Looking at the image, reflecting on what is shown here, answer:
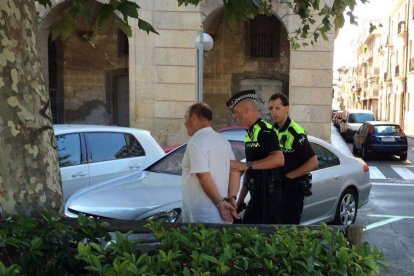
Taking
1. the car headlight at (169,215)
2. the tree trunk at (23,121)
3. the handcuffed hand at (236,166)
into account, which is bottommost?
the car headlight at (169,215)

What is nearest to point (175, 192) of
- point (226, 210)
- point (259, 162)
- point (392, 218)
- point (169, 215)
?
point (169, 215)

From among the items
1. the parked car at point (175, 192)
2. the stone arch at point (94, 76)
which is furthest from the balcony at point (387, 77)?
the parked car at point (175, 192)

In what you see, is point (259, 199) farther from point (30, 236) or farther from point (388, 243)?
point (388, 243)

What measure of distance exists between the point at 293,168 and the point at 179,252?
249 centimetres

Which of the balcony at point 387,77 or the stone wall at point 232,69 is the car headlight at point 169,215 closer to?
the stone wall at point 232,69

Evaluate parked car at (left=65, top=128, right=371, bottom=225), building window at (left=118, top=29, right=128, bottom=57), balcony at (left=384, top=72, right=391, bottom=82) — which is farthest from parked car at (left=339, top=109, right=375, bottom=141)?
balcony at (left=384, top=72, right=391, bottom=82)

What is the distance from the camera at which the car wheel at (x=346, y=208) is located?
6949 millimetres

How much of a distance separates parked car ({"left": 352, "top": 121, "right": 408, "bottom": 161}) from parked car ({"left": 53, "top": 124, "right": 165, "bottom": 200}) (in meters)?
12.6

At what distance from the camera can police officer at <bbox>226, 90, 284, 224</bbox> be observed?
3934 mm

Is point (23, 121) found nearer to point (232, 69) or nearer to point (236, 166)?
point (236, 166)

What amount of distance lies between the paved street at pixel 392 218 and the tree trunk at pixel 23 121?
2.03 meters

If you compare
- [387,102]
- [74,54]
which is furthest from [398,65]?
[74,54]

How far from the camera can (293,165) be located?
178 inches

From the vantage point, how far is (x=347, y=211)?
23.4 ft
